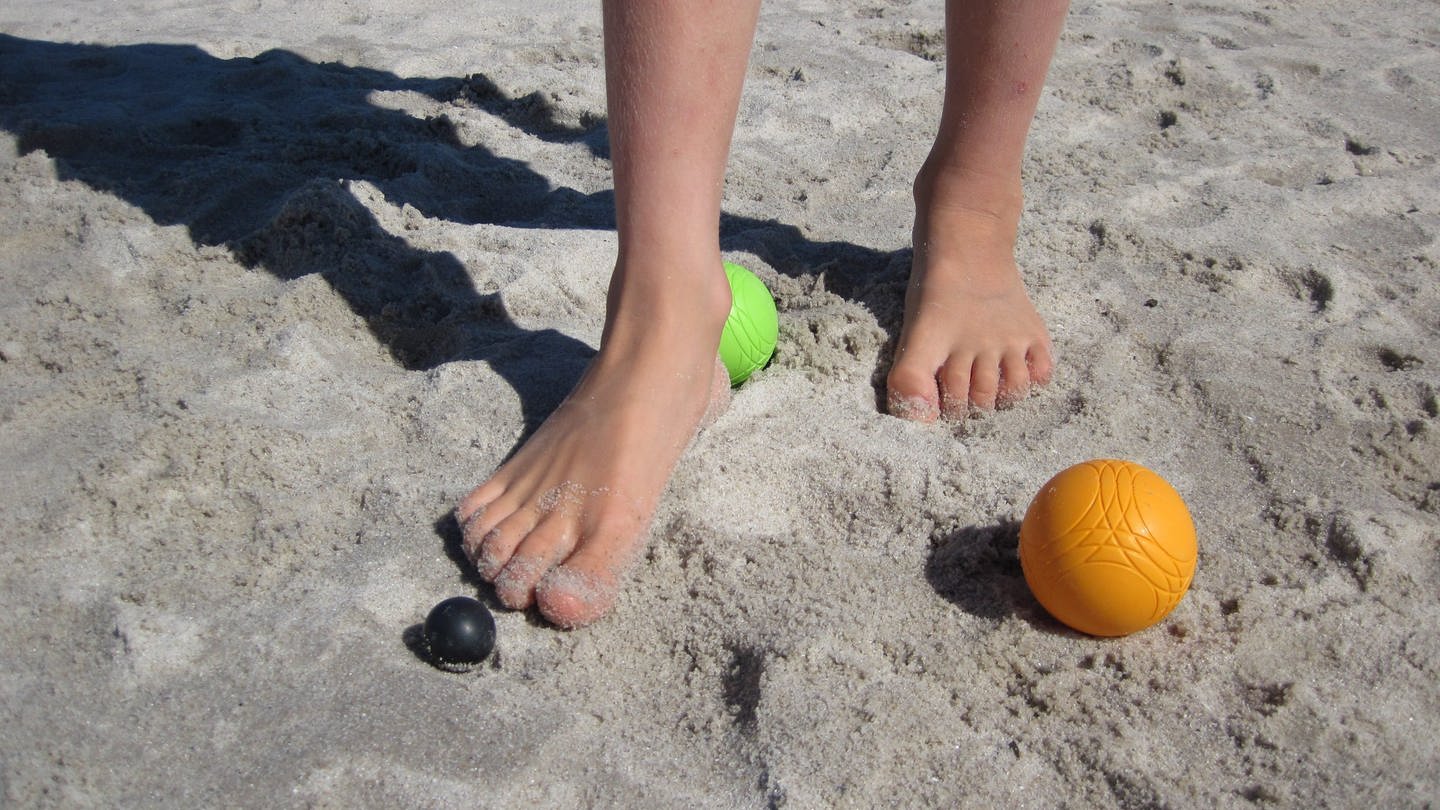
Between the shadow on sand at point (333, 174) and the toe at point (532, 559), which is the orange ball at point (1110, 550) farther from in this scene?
the shadow on sand at point (333, 174)

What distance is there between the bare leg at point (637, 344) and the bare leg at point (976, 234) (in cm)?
53

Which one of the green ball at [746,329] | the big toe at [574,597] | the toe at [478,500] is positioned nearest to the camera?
the big toe at [574,597]

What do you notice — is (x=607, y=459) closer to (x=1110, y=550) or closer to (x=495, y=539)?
(x=495, y=539)

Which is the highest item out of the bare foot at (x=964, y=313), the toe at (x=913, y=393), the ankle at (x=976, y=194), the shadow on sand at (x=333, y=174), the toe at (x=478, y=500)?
the ankle at (x=976, y=194)

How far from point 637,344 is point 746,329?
32cm

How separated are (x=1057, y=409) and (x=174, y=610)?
1630 millimetres

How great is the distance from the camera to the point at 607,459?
173cm

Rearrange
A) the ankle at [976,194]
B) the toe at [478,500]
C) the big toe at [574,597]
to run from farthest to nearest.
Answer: the ankle at [976,194], the toe at [478,500], the big toe at [574,597]

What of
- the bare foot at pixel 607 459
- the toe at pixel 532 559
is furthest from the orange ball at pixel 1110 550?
the toe at pixel 532 559

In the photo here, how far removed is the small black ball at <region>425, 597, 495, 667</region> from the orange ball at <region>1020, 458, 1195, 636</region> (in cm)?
85

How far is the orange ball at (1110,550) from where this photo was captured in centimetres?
148

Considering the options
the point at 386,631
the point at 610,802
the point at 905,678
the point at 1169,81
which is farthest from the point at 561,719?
the point at 1169,81

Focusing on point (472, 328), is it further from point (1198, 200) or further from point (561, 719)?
point (1198, 200)

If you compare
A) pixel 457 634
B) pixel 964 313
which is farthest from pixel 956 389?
pixel 457 634
